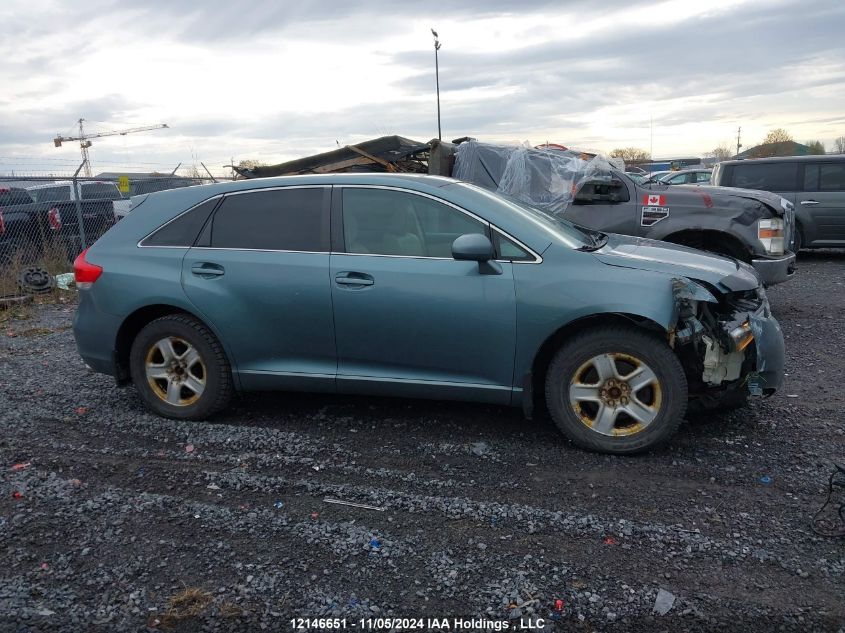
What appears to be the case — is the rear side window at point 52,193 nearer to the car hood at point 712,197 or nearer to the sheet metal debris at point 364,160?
the sheet metal debris at point 364,160

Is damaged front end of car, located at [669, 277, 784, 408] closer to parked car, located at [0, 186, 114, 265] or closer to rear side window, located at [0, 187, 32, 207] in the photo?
parked car, located at [0, 186, 114, 265]

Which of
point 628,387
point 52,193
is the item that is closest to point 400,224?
point 628,387

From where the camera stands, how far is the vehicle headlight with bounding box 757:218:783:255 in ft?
Result: 24.5

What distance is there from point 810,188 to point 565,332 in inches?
392

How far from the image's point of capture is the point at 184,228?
4.86 meters

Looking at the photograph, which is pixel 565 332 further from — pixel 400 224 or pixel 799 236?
pixel 799 236

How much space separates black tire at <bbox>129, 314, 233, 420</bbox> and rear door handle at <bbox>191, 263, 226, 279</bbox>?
0.32 metres

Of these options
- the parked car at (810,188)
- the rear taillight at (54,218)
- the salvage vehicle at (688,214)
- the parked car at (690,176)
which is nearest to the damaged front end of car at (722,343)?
the salvage vehicle at (688,214)

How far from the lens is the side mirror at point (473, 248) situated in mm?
4109

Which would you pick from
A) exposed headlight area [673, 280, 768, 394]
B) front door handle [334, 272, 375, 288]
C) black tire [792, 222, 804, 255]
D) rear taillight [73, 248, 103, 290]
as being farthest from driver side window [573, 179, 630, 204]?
rear taillight [73, 248, 103, 290]

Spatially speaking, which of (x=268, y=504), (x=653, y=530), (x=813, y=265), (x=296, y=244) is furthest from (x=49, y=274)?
(x=813, y=265)

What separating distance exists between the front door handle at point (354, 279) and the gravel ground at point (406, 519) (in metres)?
1.01

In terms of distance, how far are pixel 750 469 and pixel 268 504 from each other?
2.68m

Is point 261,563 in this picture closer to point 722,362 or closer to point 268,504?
point 268,504
